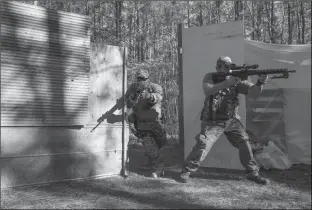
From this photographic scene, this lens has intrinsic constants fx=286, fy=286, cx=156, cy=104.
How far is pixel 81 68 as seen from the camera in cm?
398

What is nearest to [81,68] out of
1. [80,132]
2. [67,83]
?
[67,83]

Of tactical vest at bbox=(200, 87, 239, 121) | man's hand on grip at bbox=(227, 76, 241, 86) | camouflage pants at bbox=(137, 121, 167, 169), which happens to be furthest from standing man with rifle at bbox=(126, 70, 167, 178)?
man's hand on grip at bbox=(227, 76, 241, 86)

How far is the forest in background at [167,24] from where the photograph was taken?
11.9 m

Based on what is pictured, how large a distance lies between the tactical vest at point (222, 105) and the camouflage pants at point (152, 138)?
2.95ft

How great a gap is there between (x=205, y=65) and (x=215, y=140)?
1.60 meters

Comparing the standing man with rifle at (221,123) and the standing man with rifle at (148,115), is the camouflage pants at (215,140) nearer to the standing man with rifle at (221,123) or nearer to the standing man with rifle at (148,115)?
the standing man with rifle at (221,123)

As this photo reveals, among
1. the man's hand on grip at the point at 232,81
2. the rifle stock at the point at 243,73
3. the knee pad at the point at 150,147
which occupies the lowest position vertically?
the knee pad at the point at 150,147

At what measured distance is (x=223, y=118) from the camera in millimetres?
4145

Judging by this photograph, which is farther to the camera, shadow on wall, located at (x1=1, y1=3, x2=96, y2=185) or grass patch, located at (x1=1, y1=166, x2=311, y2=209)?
shadow on wall, located at (x1=1, y1=3, x2=96, y2=185)

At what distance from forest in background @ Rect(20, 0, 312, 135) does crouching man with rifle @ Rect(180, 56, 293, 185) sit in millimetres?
7027

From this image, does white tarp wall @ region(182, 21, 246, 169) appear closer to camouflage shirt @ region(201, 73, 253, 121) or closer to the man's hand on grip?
camouflage shirt @ region(201, 73, 253, 121)

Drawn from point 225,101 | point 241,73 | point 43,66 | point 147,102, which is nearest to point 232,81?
point 241,73

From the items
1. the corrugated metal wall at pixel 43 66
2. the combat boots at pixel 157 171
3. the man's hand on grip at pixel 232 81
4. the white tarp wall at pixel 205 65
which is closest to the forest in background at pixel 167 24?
the white tarp wall at pixel 205 65

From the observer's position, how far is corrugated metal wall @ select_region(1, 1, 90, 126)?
132 inches
